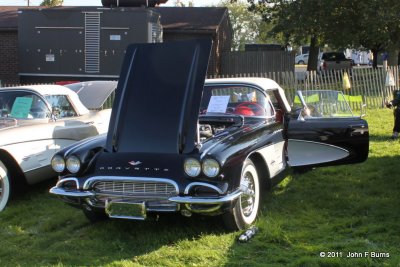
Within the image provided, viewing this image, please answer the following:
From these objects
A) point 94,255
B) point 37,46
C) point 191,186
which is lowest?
point 94,255

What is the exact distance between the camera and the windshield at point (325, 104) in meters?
6.40

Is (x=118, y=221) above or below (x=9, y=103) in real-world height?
below

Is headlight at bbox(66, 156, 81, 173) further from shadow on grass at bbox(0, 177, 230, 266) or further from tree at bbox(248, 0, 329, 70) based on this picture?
tree at bbox(248, 0, 329, 70)

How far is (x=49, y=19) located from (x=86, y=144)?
12443 millimetres

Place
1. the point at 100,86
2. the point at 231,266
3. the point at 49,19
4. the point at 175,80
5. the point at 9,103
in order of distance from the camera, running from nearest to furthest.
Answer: the point at 231,266 → the point at 175,80 → the point at 9,103 → the point at 100,86 → the point at 49,19

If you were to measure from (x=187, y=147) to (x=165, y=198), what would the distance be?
1.71 feet

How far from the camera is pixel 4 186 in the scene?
584 centimetres

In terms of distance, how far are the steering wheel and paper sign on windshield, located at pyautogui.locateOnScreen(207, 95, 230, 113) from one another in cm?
16

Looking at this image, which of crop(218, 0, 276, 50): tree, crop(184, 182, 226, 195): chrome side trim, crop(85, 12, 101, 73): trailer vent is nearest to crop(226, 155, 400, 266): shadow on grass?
crop(184, 182, 226, 195): chrome side trim

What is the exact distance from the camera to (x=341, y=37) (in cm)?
1989

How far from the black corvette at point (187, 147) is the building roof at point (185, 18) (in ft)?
44.5

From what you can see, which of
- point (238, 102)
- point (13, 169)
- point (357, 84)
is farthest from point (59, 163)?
point (357, 84)

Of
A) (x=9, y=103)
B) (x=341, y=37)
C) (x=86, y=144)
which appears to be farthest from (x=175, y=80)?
(x=341, y=37)

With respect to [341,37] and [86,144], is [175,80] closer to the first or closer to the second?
[86,144]
